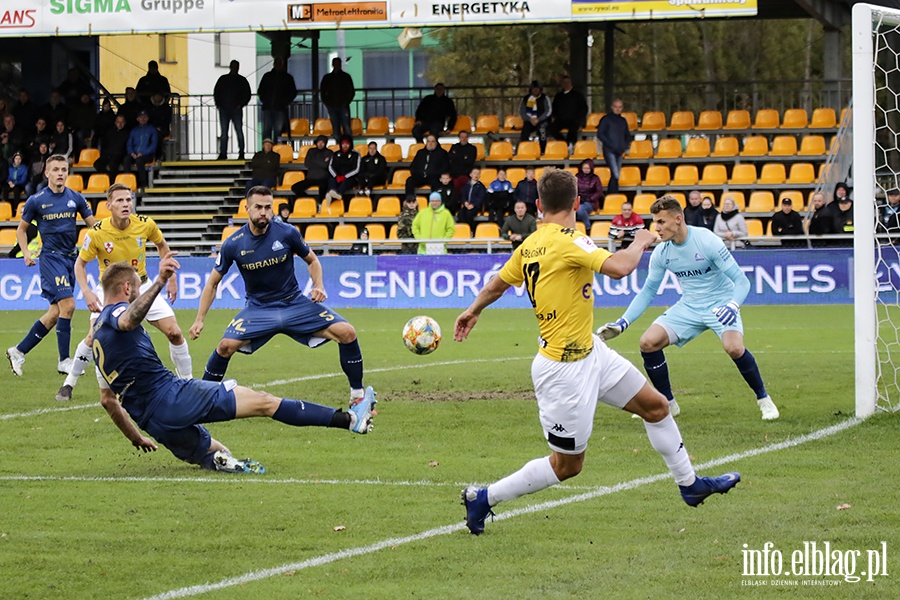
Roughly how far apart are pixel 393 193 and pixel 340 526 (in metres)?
21.7

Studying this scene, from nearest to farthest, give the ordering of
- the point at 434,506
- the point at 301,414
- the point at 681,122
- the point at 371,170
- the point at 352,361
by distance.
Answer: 1. the point at 434,506
2. the point at 301,414
3. the point at 352,361
4. the point at 371,170
5. the point at 681,122

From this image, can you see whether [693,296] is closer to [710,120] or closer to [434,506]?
[434,506]

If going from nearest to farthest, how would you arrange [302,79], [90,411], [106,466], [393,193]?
[106,466] → [90,411] → [393,193] → [302,79]

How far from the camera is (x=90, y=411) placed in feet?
39.6

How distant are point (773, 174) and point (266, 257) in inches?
705

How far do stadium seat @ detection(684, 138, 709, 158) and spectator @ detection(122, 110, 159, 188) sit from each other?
11.8 metres

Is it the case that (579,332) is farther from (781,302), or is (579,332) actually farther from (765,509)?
(781,302)

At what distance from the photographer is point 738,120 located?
2956 cm

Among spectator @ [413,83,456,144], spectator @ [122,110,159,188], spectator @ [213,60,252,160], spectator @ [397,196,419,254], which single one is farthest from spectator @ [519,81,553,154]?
spectator @ [122,110,159,188]

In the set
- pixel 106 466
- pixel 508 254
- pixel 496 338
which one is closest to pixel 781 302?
pixel 508 254

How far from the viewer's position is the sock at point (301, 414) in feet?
27.5

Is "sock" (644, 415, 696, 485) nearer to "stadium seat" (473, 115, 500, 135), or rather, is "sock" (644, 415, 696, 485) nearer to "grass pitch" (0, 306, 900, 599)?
"grass pitch" (0, 306, 900, 599)

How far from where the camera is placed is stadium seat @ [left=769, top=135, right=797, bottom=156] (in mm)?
27906

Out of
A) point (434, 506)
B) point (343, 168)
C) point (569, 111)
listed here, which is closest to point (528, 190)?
point (569, 111)
